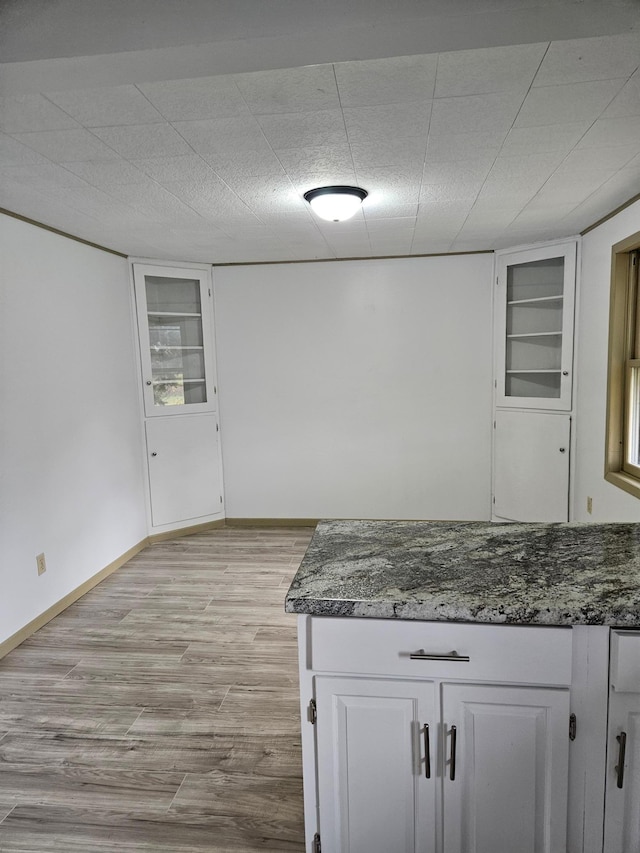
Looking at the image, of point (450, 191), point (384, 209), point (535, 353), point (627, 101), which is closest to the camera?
point (627, 101)

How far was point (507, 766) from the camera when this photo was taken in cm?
126

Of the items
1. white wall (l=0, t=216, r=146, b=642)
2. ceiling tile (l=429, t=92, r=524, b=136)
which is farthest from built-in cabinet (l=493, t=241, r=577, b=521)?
white wall (l=0, t=216, r=146, b=642)

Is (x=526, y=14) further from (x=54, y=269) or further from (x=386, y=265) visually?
(x=386, y=265)

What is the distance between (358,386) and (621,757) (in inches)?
141

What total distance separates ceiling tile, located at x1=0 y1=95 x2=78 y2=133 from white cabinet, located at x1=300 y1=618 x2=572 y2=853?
5.82 ft

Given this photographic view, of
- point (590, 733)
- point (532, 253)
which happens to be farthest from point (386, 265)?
point (590, 733)

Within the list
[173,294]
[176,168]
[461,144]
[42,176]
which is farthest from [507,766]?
[173,294]

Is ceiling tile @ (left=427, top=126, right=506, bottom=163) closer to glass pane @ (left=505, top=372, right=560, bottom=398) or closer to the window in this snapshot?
the window

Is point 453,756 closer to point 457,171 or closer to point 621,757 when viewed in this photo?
point 621,757

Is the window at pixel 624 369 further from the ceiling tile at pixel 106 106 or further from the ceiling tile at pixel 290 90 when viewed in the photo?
the ceiling tile at pixel 106 106

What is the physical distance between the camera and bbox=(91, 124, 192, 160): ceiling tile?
189 centimetres

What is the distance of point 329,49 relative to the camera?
1.34m

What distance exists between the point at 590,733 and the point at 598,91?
186 centimetres

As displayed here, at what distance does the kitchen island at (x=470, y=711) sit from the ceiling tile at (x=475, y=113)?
1.49m
